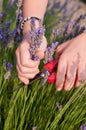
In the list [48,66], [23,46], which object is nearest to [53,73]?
[48,66]

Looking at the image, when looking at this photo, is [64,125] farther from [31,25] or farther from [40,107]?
[31,25]

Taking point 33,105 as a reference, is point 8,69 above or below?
above

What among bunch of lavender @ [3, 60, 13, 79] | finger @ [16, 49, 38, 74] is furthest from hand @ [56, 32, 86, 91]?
bunch of lavender @ [3, 60, 13, 79]

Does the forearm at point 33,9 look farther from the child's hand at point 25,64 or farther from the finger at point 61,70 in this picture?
the finger at point 61,70

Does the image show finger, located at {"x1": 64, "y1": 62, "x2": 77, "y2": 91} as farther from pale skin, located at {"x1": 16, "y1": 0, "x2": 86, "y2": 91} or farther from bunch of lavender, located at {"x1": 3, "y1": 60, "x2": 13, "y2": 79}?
bunch of lavender, located at {"x1": 3, "y1": 60, "x2": 13, "y2": 79}

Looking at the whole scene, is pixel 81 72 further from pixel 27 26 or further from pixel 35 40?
pixel 27 26

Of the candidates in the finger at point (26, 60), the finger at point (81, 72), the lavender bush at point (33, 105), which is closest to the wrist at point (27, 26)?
the lavender bush at point (33, 105)

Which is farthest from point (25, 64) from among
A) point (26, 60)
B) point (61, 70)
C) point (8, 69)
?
point (8, 69)

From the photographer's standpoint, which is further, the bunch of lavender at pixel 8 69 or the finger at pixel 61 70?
the bunch of lavender at pixel 8 69
